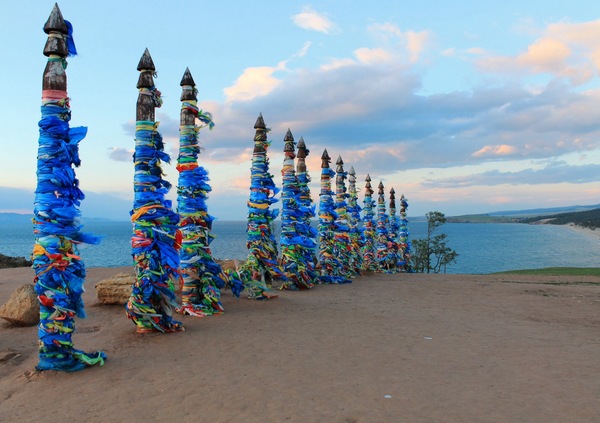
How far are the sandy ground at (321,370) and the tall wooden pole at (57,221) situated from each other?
0.46 m

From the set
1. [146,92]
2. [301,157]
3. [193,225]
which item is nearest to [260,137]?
[301,157]

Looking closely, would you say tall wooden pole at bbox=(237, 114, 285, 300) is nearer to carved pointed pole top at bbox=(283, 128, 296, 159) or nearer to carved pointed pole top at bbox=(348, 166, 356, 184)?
carved pointed pole top at bbox=(283, 128, 296, 159)

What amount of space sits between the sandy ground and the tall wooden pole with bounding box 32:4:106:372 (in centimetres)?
46

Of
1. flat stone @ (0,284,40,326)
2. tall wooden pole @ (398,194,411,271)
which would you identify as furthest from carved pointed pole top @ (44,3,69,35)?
tall wooden pole @ (398,194,411,271)

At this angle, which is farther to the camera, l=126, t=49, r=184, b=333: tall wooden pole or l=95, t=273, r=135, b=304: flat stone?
l=95, t=273, r=135, b=304: flat stone

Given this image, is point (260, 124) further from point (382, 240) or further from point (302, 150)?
point (382, 240)

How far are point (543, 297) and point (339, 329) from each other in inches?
404

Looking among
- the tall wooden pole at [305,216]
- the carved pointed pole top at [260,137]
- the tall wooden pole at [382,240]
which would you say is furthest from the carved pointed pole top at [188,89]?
the tall wooden pole at [382,240]

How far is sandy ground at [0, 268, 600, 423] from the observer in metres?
5.32

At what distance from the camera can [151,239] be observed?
881cm

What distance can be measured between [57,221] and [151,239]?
2.24 metres

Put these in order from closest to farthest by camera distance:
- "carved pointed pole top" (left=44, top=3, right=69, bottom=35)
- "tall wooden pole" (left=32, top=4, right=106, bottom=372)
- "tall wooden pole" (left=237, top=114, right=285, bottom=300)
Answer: "tall wooden pole" (left=32, top=4, right=106, bottom=372) → "carved pointed pole top" (left=44, top=3, right=69, bottom=35) → "tall wooden pole" (left=237, top=114, right=285, bottom=300)

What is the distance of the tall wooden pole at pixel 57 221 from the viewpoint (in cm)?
668

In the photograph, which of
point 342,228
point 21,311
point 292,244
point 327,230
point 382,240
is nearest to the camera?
point 21,311
